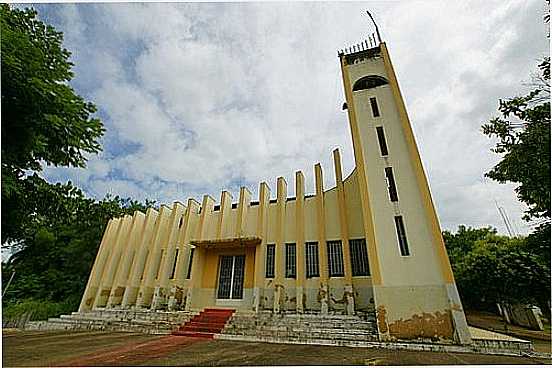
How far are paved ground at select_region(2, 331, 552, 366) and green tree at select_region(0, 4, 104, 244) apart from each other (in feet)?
7.62

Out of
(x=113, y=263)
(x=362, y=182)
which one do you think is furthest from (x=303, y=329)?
(x=113, y=263)

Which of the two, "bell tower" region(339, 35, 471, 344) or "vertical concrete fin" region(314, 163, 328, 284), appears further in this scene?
"vertical concrete fin" region(314, 163, 328, 284)

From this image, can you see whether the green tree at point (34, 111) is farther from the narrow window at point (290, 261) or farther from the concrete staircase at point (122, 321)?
the narrow window at point (290, 261)

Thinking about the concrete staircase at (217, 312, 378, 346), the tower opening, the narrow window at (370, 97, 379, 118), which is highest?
the tower opening

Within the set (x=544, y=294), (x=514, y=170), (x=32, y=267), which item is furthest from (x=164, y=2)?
(x=32, y=267)

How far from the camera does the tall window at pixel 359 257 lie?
33.3 ft

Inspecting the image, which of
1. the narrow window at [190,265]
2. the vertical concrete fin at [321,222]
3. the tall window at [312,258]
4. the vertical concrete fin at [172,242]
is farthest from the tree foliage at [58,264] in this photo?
the vertical concrete fin at [321,222]

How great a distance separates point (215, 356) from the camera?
5.70 metres

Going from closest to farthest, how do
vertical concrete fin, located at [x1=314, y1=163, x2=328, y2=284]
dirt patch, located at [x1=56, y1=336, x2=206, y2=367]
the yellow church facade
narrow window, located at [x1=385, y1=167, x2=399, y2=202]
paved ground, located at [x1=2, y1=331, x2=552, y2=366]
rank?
dirt patch, located at [x1=56, y1=336, x2=206, y2=367] < paved ground, located at [x1=2, y1=331, x2=552, y2=366] < the yellow church facade < narrow window, located at [x1=385, y1=167, x2=399, y2=202] < vertical concrete fin, located at [x1=314, y1=163, x2=328, y2=284]

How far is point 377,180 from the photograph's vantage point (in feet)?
31.0

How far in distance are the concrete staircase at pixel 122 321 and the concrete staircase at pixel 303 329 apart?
6.75 ft

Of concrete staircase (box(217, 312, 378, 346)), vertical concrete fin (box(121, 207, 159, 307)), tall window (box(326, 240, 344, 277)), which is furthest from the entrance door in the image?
vertical concrete fin (box(121, 207, 159, 307))

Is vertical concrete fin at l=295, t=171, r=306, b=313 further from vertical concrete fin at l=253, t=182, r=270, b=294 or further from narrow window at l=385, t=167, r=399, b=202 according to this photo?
narrow window at l=385, t=167, r=399, b=202

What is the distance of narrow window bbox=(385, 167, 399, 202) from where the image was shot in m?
9.11
